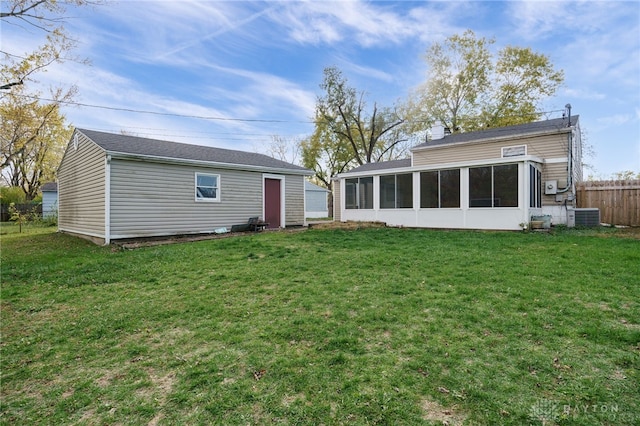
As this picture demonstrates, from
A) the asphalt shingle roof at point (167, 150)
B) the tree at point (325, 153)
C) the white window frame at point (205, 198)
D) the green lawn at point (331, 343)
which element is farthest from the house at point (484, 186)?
the tree at point (325, 153)

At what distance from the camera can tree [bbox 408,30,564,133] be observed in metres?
24.1

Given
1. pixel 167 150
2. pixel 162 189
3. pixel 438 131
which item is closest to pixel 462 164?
pixel 438 131

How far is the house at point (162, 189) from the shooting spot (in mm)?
10289

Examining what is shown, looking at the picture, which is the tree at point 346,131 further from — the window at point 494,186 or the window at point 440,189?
the window at point 494,186

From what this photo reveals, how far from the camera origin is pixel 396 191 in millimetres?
14000

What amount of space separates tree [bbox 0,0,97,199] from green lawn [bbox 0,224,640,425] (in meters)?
10.2

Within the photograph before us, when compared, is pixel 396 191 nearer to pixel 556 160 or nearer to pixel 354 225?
pixel 354 225

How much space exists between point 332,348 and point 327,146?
29958 mm

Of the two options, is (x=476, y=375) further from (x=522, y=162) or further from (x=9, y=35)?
(x=9, y=35)

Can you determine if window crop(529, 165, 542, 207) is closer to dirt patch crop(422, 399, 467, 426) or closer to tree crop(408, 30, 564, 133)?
dirt patch crop(422, 399, 467, 426)

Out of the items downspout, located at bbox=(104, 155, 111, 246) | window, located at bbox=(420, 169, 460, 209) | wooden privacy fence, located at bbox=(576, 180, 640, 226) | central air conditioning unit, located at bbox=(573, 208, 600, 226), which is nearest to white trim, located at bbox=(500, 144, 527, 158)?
wooden privacy fence, located at bbox=(576, 180, 640, 226)

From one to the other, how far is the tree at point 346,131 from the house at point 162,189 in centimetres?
1532

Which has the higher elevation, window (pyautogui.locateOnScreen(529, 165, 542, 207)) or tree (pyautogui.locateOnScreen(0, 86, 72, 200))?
tree (pyautogui.locateOnScreen(0, 86, 72, 200))

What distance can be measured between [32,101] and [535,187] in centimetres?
2952
